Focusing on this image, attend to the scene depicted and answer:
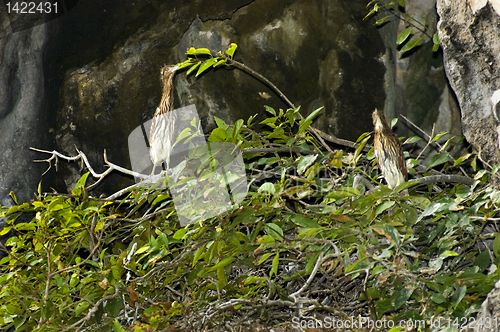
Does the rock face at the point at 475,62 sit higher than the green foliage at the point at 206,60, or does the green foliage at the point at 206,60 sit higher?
the green foliage at the point at 206,60

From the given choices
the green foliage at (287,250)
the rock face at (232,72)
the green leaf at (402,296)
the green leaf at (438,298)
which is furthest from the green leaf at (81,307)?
the rock face at (232,72)

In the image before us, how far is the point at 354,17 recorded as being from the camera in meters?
3.57

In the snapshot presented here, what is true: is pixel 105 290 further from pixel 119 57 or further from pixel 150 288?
pixel 119 57

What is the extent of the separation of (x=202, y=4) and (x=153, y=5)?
1.25ft

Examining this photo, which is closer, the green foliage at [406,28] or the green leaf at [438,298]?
the green leaf at [438,298]

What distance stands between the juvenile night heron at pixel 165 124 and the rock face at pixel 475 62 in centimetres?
148

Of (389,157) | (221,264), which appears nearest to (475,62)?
(389,157)

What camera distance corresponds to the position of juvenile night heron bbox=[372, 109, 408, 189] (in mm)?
2154

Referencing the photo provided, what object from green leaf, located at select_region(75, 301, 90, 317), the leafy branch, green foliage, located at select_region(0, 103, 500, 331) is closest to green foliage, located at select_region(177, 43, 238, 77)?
the leafy branch

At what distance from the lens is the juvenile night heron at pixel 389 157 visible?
215 cm

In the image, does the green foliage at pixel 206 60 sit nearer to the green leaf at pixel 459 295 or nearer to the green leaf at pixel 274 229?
the green leaf at pixel 274 229

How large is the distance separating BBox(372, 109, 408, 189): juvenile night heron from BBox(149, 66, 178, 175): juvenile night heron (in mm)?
1186

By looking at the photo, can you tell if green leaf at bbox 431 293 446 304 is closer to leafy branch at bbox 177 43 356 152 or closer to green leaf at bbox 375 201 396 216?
green leaf at bbox 375 201 396 216

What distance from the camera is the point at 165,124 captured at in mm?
2752
